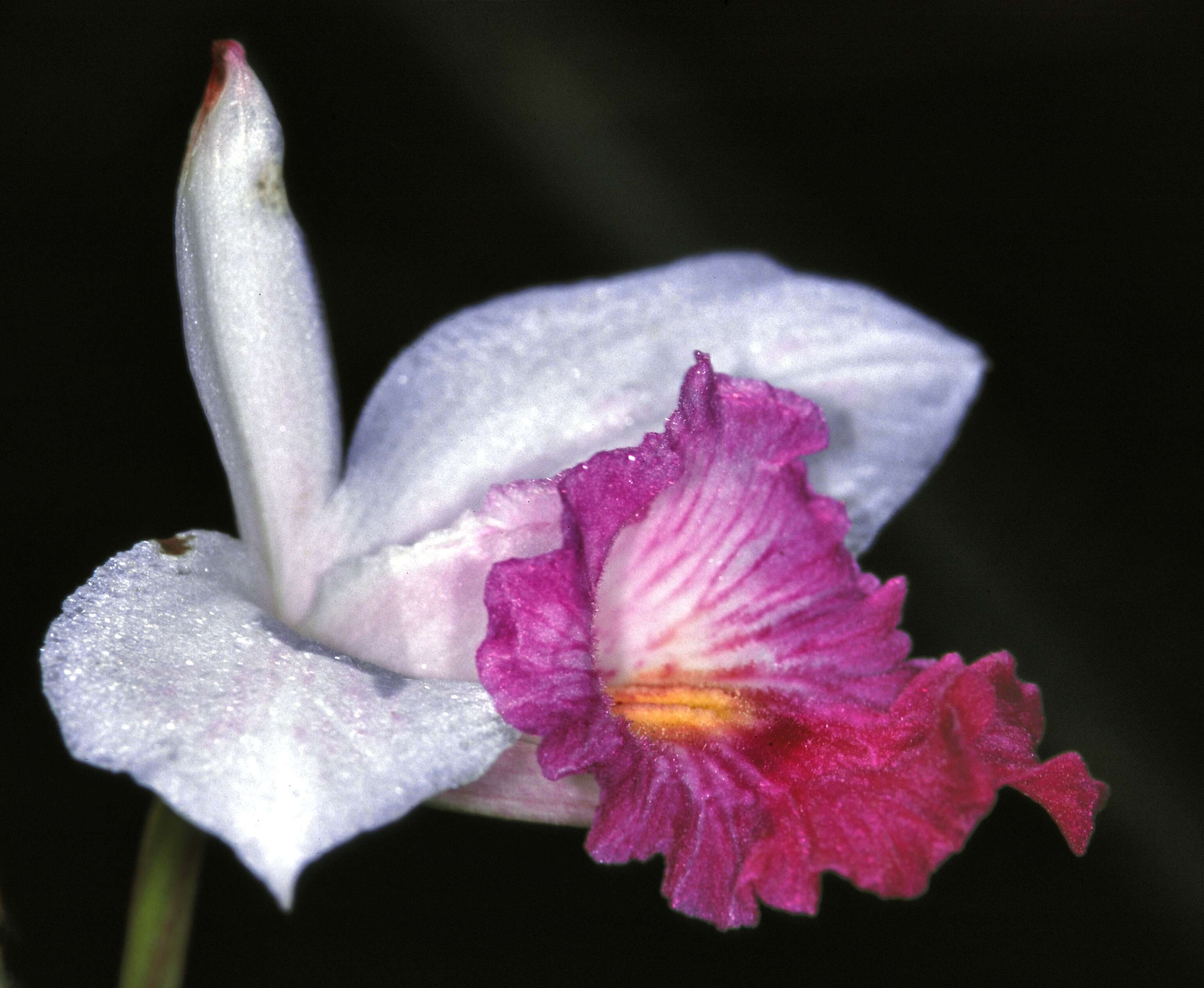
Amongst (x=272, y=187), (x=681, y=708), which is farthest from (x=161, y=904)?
(x=272, y=187)

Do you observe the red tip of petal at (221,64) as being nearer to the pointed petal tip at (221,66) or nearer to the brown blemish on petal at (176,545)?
the pointed petal tip at (221,66)

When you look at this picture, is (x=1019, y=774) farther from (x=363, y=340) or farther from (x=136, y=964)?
(x=363, y=340)

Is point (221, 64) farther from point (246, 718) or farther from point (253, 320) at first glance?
point (246, 718)

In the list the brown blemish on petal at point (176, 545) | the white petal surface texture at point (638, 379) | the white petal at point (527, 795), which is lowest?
the white petal at point (527, 795)

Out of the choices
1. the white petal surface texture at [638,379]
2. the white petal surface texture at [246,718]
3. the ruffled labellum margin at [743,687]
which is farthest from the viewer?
the white petal surface texture at [638,379]

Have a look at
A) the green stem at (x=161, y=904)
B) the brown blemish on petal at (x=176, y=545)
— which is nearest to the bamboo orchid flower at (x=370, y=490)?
the brown blemish on petal at (x=176, y=545)

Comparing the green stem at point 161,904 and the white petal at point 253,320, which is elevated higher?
the white petal at point 253,320

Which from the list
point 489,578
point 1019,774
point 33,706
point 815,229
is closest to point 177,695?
point 489,578

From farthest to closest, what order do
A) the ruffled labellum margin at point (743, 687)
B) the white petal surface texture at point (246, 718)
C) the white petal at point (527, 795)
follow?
1. the white petal at point (527, 795)
2. the ruffled labellum margin at point (743, 687)
3. the white petal surface texture at point (246, 718)
